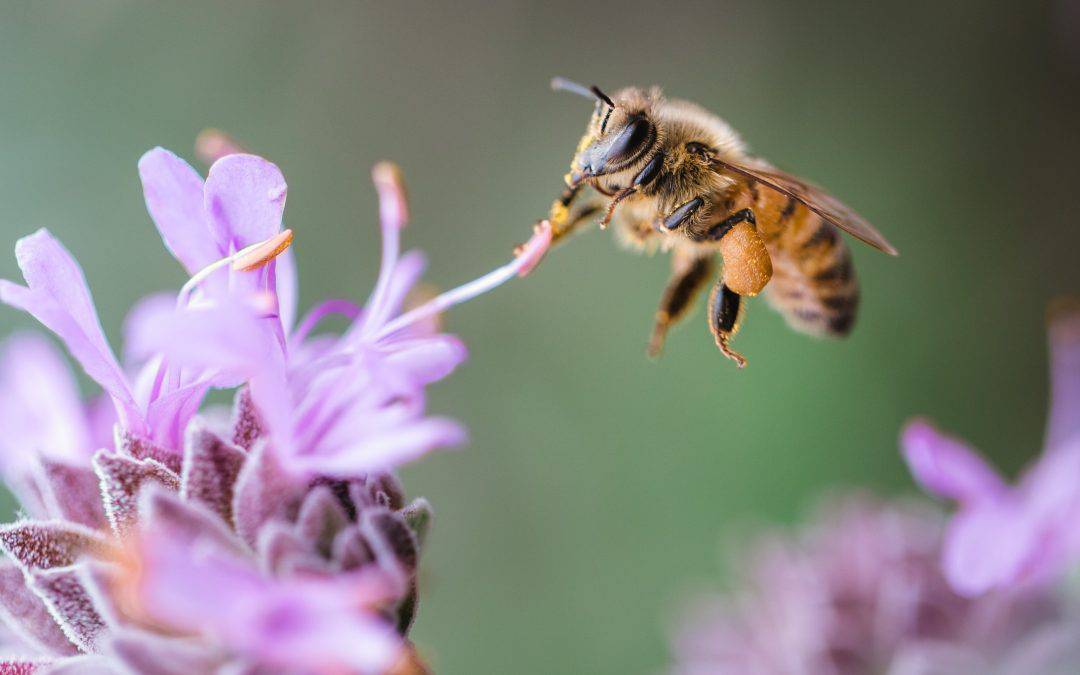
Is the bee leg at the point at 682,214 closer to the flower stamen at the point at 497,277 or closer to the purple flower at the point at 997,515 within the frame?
the flower stamen at the point at 497,277

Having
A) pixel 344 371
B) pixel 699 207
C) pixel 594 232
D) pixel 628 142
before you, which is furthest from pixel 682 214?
pixel 594 232

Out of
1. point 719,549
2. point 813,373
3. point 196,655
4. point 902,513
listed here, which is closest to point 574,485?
point 719,549

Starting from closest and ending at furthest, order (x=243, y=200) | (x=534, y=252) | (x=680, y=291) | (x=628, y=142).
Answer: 1. (x=243, y=200)
2. (x=534, y=252)
3. (x=628, y=142)
4. (x=680, y=291)

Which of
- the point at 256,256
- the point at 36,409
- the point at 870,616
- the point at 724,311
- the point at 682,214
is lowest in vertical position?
the point at 36,409

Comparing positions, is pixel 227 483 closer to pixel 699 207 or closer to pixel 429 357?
pixel 429 357

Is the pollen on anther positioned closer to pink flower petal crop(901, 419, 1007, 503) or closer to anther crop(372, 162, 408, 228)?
anther crop(372, 162, 408, 228)

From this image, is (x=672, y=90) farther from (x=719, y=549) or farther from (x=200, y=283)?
(x=200, y=283)
